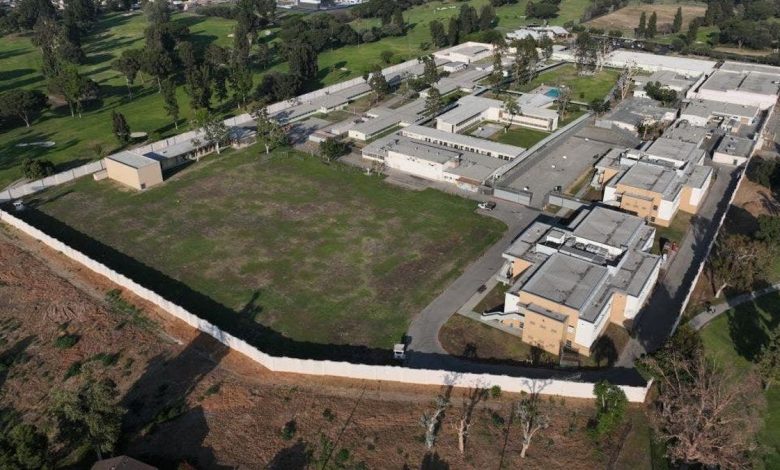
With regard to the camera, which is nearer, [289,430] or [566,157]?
[289,430]

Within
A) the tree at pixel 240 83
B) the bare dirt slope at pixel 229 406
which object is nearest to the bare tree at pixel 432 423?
the bare dirt slope at pixel 229 406

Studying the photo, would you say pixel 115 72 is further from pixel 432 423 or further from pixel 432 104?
pixel 432 423

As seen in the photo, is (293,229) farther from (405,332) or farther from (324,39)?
(324,39)

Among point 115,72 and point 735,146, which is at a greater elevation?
point 115,72

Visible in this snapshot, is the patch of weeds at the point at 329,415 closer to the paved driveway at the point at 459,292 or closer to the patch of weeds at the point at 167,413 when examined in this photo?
the paved driveway at the point at 459,292

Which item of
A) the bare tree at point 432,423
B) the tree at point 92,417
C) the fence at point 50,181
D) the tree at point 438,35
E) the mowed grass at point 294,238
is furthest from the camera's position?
the tree at point 438,35

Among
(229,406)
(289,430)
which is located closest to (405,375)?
(289,430)
